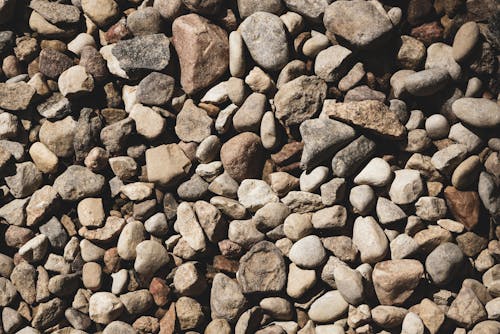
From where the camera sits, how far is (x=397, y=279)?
137 centimetres

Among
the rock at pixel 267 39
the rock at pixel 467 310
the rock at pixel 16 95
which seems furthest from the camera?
the rock at pixel 16 95

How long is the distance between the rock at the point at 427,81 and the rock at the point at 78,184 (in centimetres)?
86

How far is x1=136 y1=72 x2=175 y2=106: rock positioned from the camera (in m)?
1.52

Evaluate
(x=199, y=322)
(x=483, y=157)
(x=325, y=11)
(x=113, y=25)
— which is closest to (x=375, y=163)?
(x=483, y=157)

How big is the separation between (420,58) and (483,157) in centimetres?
30

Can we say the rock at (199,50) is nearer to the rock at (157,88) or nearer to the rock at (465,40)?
the rock at (157,88)

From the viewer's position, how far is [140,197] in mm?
1520

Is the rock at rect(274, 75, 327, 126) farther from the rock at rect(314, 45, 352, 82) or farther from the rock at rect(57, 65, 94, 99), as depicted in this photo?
the rock at rect(57, 65, 94, 99)

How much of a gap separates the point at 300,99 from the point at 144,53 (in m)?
0.44

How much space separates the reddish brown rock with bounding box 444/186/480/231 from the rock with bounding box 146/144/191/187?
2.29ft

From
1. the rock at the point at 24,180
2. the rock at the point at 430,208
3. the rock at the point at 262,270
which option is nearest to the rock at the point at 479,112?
the rock at the point at 430,208

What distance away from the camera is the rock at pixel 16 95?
5.16 ft

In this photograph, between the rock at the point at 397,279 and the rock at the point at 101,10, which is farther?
the rock at the point at 101,10

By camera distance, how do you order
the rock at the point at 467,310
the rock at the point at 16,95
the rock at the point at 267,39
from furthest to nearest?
the rock at the point at 16,95
the rock at the point at 267,39
the rock at the point at 467,310
